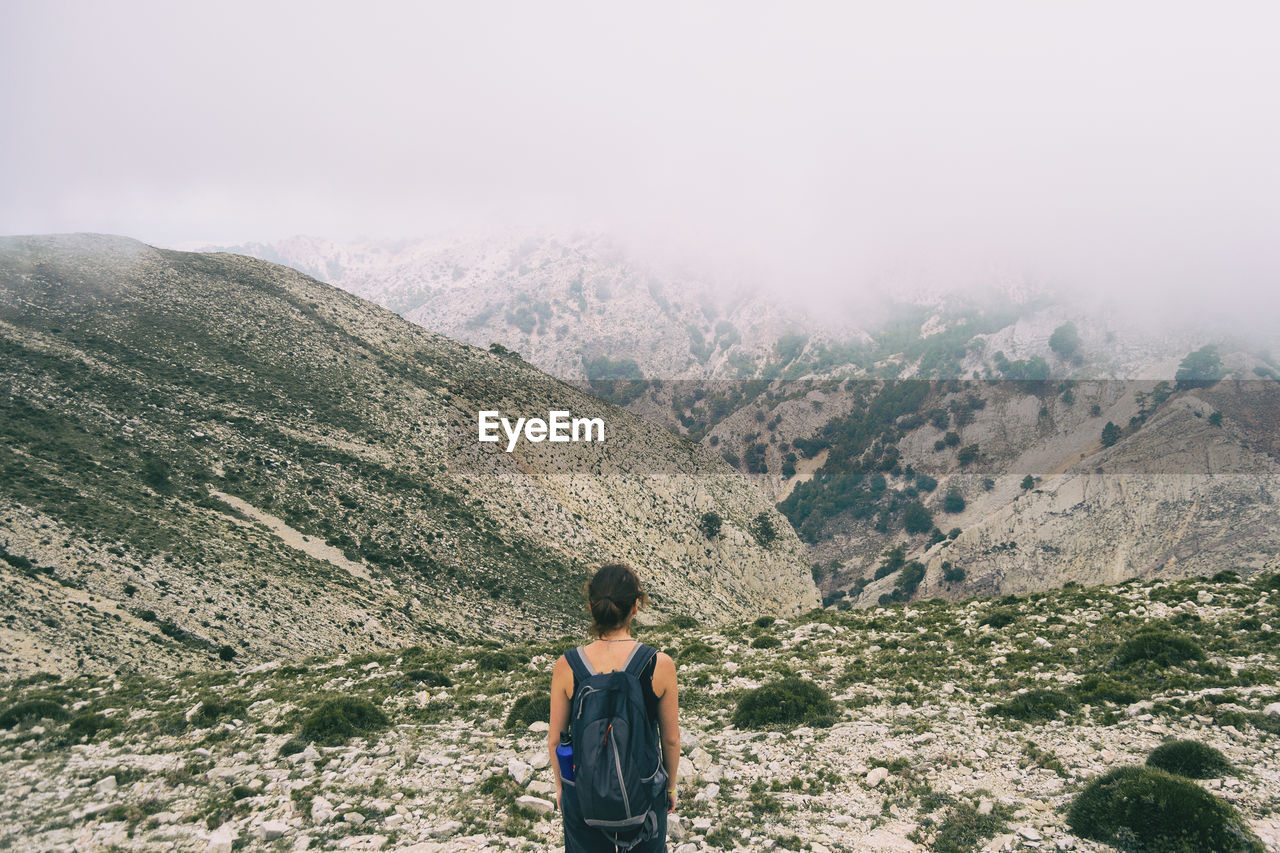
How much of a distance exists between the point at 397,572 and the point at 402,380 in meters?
28.5

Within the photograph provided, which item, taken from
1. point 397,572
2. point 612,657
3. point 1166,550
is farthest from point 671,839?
point 1166,550

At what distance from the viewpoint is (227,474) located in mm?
43281

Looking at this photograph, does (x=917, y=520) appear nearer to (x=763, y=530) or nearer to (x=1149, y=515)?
(x=1149, y=515)

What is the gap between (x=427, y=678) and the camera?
62.0ft

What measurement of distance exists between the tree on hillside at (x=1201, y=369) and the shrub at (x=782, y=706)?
203 metres

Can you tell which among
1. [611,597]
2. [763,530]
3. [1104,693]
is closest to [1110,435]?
[763,530]

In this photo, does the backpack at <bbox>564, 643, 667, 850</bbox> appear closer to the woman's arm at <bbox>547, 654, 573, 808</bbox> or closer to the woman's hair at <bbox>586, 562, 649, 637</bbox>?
the woman's arm at <bbox>547, 654, 573, 808</bbox>

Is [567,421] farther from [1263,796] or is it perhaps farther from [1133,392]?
[1133,392]

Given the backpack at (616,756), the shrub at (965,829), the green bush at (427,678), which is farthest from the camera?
the green bush at (427,678)

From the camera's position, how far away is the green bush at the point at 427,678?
1870 cm

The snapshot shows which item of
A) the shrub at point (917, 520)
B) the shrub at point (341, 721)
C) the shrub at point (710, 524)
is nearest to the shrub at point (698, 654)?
the shrub at point (341, 721)

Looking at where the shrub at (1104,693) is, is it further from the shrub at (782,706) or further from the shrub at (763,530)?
the shrub at (763,530)

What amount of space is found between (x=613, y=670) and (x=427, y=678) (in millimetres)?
16596

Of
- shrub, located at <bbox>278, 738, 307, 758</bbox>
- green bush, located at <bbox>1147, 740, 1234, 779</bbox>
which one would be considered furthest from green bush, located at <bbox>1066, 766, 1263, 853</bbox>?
shrub, located at <bbox>278, 738, 307, 758</bbox>
